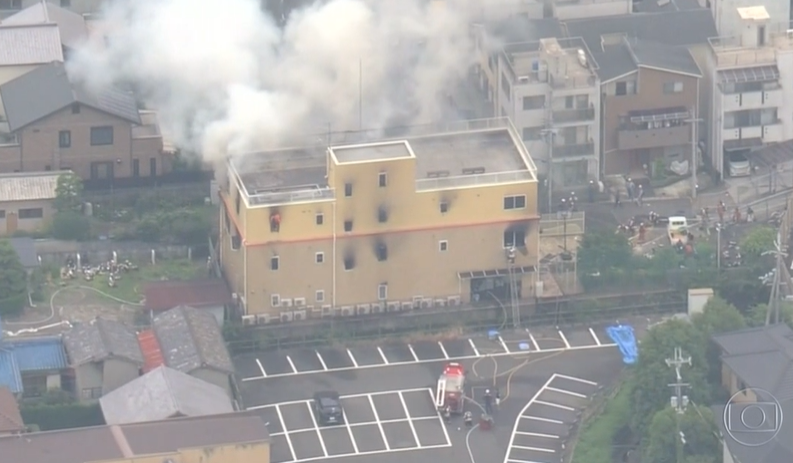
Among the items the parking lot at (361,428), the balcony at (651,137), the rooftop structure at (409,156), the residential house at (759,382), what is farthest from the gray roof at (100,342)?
the balcony at (651,137)

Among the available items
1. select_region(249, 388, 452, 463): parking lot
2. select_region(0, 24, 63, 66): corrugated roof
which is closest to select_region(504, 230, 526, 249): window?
select_region(249, 388, 452, 463): parking lot

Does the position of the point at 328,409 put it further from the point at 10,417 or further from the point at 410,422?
the point at 10,417

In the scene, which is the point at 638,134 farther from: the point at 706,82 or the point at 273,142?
the point at 273,142

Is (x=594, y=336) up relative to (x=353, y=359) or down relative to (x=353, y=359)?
up

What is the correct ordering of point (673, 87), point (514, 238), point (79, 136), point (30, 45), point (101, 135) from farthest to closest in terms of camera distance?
point (30, 45), point (673, 87), point (101, 135), point (79, 136), point (514, 238)

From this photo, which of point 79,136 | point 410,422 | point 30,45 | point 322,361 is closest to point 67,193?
point 79,136

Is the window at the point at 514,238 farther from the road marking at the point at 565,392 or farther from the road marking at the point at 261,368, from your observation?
the road marking at the point at 261,368

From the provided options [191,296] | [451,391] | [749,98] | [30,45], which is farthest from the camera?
[30,45]
